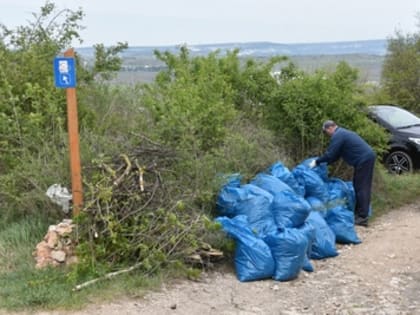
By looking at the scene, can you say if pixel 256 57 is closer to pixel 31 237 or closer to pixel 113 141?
pixel 113 141

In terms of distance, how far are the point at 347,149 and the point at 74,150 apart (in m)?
4.52

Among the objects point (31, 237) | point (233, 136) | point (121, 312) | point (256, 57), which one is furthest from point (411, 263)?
point (256, 57)

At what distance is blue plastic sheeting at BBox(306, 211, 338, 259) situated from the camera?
8.09 m

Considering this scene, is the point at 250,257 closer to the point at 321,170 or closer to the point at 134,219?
the point at 134,219

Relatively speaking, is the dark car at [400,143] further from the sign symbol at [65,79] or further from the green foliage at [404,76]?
the sign symbol at [65,79]

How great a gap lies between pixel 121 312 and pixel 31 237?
6.38ft

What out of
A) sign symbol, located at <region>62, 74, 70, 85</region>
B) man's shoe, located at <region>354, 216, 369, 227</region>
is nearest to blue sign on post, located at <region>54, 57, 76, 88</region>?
sign symbol, located at <region>62, 74, 70, 85</region>

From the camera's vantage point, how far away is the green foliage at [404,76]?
19453mm

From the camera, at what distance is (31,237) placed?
23.6 feet

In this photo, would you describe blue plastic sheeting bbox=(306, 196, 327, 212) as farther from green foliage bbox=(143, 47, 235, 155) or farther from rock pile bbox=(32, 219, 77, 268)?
rock pile bbox=(32, 219, 77, 268)

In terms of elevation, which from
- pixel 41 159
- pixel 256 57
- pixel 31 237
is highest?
pixel 256 57

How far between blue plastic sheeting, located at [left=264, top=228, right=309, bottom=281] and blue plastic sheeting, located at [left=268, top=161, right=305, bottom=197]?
177 centimetres

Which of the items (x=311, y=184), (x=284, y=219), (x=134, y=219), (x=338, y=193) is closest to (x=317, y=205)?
(x=311, y=184)

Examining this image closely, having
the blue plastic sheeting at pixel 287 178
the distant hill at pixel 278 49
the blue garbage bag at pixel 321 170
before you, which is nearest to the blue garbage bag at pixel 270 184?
the blue plastic sheeting at pixel 287 178
